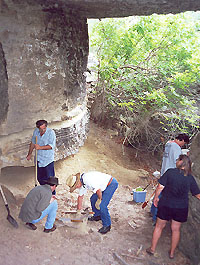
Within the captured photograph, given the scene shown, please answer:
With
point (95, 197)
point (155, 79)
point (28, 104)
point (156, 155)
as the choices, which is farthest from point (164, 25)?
point (95, 197)

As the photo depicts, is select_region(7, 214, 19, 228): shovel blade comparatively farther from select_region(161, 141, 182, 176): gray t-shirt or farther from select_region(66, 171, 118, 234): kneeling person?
select_region(161, 141, 182, 176): gray t-shirt

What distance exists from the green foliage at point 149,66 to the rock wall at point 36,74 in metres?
2.05

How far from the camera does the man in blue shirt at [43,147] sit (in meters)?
4.64

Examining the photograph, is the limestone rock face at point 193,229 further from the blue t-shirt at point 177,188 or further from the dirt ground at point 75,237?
the blue t-shirt at point 177,188

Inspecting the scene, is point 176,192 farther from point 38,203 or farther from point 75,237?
point 38,203

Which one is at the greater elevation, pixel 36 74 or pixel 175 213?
pixel 36 74

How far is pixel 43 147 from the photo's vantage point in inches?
182

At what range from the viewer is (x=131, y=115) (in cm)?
844

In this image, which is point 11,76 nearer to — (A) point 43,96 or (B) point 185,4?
(A) point 43,96

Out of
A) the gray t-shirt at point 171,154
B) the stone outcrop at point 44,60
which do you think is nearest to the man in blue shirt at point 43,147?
the stone outcrop at point 44,60

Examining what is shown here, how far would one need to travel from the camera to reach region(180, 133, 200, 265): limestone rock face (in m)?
3.82

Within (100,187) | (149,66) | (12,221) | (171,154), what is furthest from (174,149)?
(149,66)

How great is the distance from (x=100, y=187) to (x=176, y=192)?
1175 mm

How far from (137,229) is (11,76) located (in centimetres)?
342
